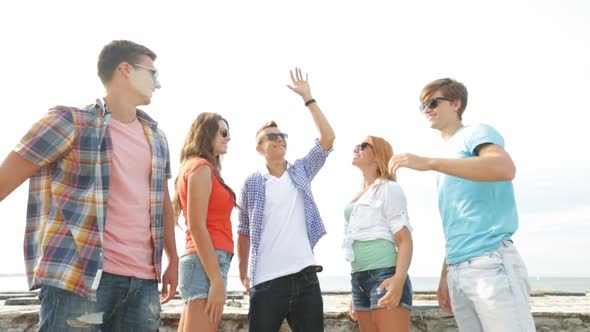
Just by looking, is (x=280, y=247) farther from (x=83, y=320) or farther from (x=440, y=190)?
(x=83, y=320)

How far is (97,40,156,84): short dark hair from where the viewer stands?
9.77 ft

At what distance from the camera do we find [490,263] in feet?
9.83

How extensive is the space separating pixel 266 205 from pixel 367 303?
111 cm

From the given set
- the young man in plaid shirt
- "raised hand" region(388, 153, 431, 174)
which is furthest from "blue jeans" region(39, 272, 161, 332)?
"raised hand" region(388, 153, 431, 174)

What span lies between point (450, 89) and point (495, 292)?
151 centimetres

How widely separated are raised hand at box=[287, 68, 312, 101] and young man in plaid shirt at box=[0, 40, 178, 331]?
5.01 feet

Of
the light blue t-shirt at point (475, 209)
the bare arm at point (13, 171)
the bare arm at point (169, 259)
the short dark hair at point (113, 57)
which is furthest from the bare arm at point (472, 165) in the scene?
the bare arm at point (13, 171)

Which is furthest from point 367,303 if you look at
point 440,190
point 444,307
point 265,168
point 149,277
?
point 149,277

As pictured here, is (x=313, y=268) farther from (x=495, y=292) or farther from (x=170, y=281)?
(x=495, y=292)

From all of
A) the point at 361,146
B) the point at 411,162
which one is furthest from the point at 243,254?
the point at 411,162

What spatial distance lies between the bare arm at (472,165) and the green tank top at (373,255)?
1.05m

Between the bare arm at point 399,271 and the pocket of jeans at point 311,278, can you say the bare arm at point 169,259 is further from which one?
the bare arm at point 399,271

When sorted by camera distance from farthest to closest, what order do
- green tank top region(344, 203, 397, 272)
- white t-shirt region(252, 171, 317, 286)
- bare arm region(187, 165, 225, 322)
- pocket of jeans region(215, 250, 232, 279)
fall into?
green tank top region(344, 203, 397, 272)
white t-shirt region(252, 171, 317, 286)
pocket of jeans region(215, 250, 232, 279)
bare arm region(187, 165, 225, 322)

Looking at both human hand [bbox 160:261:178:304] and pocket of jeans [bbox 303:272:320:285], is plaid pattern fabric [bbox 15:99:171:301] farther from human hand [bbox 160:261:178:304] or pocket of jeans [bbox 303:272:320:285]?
pocket of jeans [bbox 303:272:320:285]
